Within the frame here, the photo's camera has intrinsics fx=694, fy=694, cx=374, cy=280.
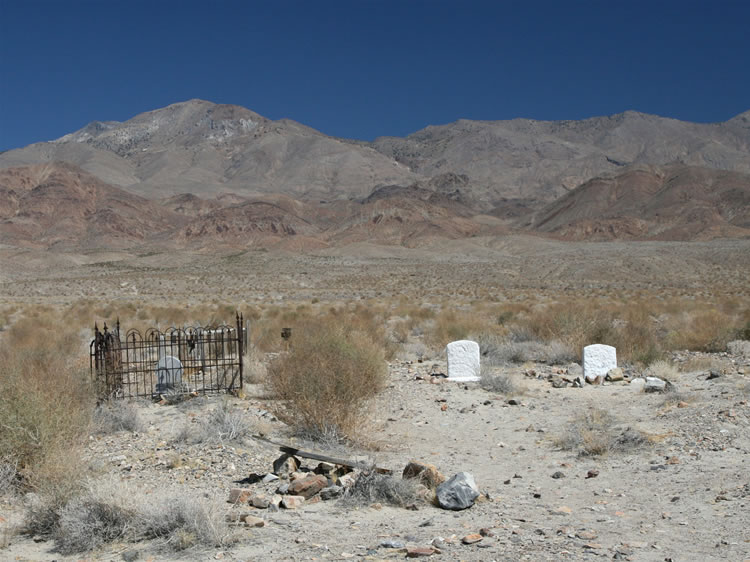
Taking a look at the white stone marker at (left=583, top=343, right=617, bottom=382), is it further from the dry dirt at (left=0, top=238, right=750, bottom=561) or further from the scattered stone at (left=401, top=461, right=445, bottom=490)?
the scattered stone at (left=401, top=461, right=445, bottom=490)

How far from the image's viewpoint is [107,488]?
243 inches

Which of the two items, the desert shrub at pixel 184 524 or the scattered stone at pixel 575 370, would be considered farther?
the scattered stone at pixel 575 370

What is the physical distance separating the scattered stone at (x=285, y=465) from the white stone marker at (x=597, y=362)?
785 cm

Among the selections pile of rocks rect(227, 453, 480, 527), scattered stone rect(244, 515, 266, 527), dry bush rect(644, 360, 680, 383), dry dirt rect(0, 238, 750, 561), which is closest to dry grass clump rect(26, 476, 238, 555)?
dry dirt rect(0, 238, 750, 561)

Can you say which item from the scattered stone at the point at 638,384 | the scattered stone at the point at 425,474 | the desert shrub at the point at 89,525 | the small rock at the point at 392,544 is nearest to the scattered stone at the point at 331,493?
the scattered stone at the point at 425,474

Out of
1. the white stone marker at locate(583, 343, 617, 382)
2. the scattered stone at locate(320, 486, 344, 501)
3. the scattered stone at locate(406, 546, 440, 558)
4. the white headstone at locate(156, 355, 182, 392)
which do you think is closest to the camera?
the scattered stone at locate(406, 546, 440, 558)

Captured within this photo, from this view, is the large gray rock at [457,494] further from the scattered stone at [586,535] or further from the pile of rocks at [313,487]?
the scattered stone at [586,535]

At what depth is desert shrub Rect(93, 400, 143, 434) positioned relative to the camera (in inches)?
384

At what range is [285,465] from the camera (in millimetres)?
7859

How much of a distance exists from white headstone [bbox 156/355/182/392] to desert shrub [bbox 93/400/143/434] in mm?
2261

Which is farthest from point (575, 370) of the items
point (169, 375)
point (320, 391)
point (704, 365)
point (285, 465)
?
point (285, 465)

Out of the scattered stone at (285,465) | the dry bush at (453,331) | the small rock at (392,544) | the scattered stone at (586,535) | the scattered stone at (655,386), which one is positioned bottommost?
the scattered stone at (586,535)

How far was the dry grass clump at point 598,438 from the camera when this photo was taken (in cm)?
869

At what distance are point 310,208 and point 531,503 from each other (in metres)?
157
